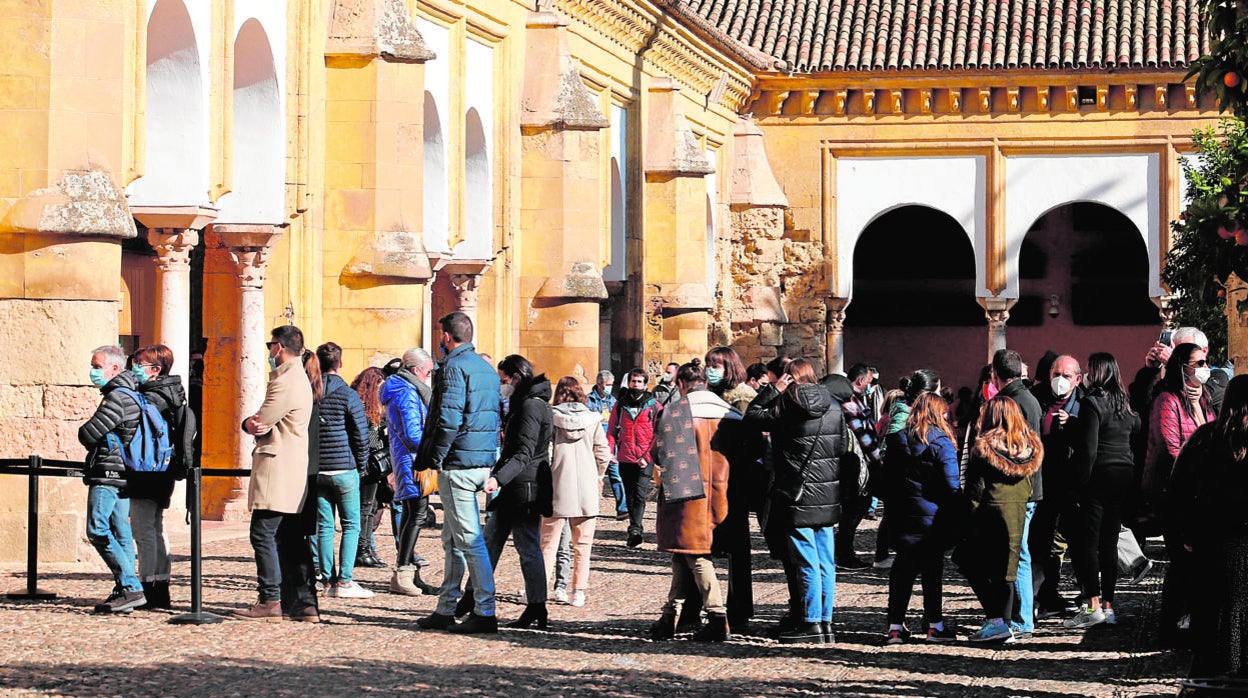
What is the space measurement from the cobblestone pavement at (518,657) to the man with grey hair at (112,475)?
258 mm

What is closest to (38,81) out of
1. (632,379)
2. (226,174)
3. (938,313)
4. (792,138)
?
(226,174)

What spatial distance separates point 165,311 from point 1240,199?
36.0 feet

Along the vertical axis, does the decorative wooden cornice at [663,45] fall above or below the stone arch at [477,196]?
above

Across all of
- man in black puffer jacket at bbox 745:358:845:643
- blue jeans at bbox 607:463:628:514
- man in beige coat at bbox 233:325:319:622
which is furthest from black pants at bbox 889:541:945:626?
blue jeans at bbox 607:463:628:514

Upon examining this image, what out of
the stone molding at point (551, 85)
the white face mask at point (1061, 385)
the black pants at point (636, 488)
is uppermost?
the stone molding at point (551, 85)

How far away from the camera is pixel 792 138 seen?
37469 mm

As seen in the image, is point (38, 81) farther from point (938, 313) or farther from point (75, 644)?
point (938, 313)

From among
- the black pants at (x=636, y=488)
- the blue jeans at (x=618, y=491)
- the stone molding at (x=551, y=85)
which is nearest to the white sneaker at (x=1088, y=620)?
the black pants at (x=636, y=488)

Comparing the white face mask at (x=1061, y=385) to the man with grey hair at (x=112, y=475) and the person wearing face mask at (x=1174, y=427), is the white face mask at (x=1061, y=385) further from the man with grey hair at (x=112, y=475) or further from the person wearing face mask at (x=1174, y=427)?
the man with grey hair at (x=112, y=475)

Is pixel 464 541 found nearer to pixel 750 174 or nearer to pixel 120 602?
pixel 120 602

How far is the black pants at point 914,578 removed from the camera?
1056 cm

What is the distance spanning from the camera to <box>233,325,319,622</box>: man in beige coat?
10.8 m

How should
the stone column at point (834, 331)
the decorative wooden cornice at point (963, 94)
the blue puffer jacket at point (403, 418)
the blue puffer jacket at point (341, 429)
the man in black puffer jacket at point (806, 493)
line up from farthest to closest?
the stone column at point (834, 331) → the decorative wooden cornice at point (963, 94) → the blue puffer jacket at point (403, 418) → the blue puffer jacket at point (341, 429) → the man in black puffer jacket at point (806, 493)

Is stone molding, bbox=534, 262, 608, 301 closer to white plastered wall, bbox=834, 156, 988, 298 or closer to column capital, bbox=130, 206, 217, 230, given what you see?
column capital, bbox=130, 206, 217, 230
